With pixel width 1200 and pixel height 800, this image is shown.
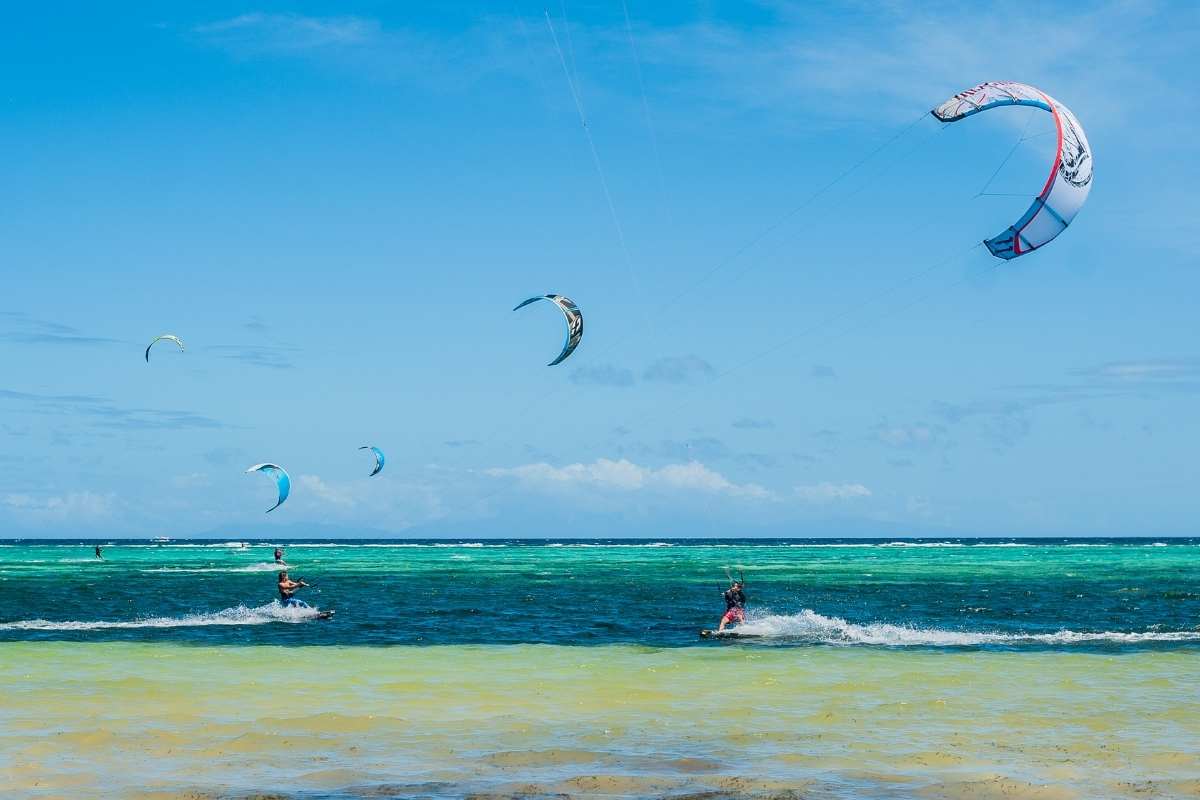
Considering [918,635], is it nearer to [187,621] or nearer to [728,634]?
[728,634]

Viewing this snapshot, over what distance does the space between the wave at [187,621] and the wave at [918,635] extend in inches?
591

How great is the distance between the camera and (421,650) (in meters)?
28.4

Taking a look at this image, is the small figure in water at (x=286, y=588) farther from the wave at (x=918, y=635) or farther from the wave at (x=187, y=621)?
the wave at (x=918, y=635)

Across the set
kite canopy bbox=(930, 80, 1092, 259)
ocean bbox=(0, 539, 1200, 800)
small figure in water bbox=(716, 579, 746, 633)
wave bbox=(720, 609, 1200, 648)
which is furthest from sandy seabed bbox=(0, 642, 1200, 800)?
kite canopy bbox=(930, 80, 1092, 259)

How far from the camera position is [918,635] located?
32.2 meters

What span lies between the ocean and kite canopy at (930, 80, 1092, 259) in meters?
8.16

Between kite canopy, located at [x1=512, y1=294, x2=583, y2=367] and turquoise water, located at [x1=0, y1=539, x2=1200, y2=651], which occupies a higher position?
kite canopy, located at [x1=512, y1=294, x2=583, y2=367]

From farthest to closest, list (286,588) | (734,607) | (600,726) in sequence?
(286,588)
(734,607)
(600,726)

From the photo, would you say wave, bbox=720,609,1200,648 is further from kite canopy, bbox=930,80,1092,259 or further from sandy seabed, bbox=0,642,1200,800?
kite canopy, bbox=930,80,1092,259

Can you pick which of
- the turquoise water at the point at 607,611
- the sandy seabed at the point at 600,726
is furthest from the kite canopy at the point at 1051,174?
the turquoise water at the point at 607,611

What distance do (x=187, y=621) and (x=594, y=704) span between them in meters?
22.0

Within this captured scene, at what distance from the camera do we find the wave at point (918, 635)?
3028 centimetres

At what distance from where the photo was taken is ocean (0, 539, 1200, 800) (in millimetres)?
13320

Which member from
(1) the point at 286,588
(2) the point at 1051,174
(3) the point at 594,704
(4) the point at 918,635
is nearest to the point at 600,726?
(3) the point at 594,704
